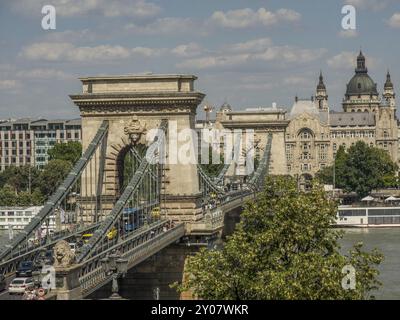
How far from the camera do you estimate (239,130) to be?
78.9 metres

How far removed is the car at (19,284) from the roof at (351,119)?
119691mm

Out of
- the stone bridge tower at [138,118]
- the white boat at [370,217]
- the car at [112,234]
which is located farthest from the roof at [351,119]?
the car at [112,234]

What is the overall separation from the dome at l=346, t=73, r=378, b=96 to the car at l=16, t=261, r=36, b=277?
154824 millimetres

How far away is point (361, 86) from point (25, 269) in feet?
517

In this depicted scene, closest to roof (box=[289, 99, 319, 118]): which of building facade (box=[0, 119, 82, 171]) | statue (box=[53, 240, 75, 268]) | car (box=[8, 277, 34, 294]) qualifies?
building facade (box=[0, 119, 82, 171])

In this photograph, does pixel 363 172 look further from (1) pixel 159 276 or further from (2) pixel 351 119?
(1) pixel 159 276

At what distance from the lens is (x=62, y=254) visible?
2381 centimetres

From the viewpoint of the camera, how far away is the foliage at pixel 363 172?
116375 millimetres

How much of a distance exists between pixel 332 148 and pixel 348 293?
12235cm

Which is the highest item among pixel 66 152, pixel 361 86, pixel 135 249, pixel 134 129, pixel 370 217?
pixel 361 86

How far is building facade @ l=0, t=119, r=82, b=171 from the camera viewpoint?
456 feet

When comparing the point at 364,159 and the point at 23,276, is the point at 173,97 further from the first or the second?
the point at 364,159
